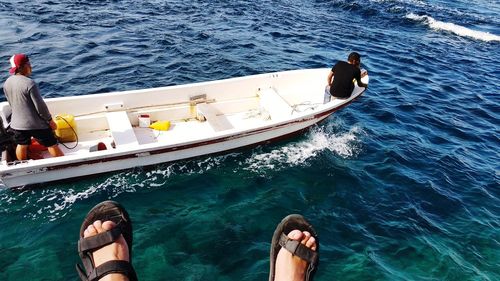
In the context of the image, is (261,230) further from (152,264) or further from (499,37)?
(499,37)

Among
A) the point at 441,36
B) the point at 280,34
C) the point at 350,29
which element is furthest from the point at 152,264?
the point at 441,36

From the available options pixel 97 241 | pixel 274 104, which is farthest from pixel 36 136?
pixel 274 104

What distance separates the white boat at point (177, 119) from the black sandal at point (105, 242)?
289 centimetres

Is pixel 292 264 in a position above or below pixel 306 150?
above

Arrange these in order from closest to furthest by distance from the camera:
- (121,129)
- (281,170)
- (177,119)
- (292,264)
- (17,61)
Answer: (292,264) < (17,61) < (121,129) < (281,170) < (177,119)

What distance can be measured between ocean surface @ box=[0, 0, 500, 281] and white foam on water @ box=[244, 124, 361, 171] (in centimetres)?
5

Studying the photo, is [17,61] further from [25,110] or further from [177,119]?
[177,119]

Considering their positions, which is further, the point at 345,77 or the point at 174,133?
the point at 345,77

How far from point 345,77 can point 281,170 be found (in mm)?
3183

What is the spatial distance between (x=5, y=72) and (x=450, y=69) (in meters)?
18.1

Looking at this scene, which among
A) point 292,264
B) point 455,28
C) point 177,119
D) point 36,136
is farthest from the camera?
point 455,28

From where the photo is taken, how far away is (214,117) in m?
10.3

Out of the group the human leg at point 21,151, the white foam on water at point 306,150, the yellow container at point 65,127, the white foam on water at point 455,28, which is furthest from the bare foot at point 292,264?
the white foam on water at point 455,28

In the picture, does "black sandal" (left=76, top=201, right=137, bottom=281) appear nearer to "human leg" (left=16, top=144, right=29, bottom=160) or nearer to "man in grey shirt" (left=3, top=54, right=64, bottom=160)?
"man in grey shirt" (left=3, top=54, right=64, bottom=160)
